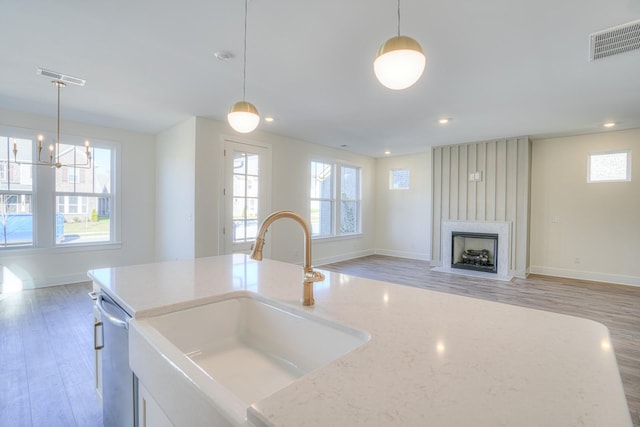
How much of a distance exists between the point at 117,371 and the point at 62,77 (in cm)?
341

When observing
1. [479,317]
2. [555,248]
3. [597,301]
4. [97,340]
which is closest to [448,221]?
[555,248]

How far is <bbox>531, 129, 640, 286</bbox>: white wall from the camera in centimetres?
512

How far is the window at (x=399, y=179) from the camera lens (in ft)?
25.5

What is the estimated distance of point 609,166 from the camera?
209 inches

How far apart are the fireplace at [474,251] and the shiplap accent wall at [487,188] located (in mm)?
305

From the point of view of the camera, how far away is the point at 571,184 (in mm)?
5590

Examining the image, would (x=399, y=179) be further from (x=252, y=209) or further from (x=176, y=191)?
(x=176, y=191)

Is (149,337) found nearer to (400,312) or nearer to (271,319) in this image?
(271,319)

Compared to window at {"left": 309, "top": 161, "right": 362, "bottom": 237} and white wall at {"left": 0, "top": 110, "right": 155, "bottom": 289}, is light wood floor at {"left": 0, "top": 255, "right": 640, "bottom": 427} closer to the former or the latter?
white wall at {"left": 0, "top": 110, "right": 155, "bottom": 289}

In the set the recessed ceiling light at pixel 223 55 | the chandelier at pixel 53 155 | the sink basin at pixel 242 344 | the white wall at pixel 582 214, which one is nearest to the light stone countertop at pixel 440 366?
the sink basin at pixel 242 344

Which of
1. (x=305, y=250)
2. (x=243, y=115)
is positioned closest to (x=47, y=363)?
(x=243, y=115)

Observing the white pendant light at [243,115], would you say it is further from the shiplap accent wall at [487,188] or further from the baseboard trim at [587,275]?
the baseboard trim at [587,275]

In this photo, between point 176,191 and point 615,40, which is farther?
point 176,191

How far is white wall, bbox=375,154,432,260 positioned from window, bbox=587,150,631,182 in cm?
289
